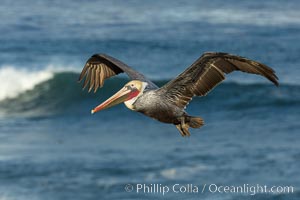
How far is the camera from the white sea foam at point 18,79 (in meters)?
38.8

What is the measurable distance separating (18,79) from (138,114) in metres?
6.58

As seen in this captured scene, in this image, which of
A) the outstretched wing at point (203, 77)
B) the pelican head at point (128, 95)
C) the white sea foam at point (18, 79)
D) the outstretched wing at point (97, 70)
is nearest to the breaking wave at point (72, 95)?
the white sea foam at point (18, 79)

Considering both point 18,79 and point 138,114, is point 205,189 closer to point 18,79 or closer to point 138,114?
point 138,114

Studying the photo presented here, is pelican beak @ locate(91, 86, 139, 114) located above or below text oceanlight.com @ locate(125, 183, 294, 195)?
above

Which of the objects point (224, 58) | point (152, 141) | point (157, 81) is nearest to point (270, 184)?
point (152, 141)

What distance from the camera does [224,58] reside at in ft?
41.0

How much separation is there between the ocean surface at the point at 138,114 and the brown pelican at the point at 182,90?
48.7ft

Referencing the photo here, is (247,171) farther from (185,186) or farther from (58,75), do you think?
(58,75)

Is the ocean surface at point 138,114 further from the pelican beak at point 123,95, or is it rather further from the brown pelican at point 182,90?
the pelican beak at point 123,95

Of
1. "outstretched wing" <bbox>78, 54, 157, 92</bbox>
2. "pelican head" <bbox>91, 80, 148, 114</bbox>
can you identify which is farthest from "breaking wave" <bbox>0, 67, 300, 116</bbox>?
"pelican head" <bbox>91, 80, 148, 114</bbox>

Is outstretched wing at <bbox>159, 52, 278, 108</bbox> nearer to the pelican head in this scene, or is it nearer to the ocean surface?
the pelican head

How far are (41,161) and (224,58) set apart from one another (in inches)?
730

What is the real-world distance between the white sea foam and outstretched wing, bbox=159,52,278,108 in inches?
1042

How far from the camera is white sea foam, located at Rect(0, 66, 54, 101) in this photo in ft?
127
